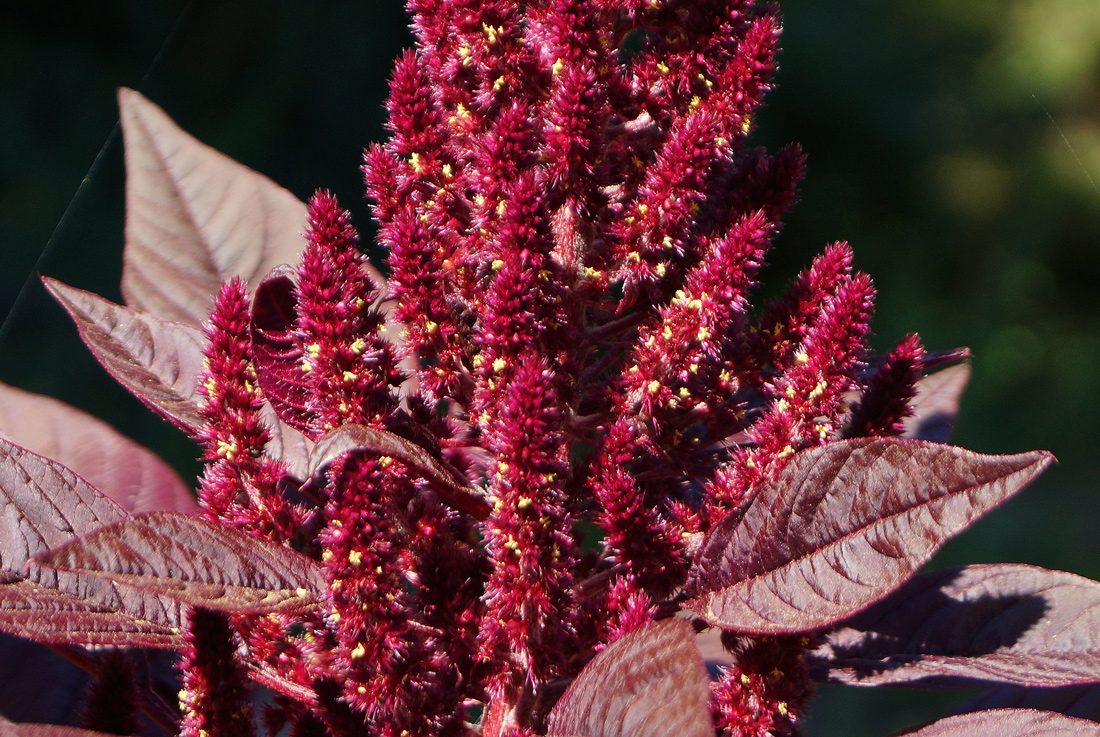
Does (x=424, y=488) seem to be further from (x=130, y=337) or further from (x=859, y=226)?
(x=859, y=226)

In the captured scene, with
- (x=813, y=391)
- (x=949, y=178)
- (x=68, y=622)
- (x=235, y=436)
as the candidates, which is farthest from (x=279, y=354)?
(x=949, y=178)

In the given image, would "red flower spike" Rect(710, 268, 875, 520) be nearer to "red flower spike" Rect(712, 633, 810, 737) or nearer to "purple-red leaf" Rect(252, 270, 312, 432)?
"red flower spike" Rect(712, 633, 810, 737)

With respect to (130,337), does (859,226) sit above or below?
above

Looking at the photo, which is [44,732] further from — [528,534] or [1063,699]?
[1063,699]

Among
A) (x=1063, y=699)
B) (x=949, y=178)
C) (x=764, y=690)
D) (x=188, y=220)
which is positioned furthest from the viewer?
(x=949, y=178)

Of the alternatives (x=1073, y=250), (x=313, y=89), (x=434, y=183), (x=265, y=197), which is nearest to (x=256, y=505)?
(x=434, y=183)

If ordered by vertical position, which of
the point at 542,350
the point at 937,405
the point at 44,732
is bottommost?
the point at 44,732

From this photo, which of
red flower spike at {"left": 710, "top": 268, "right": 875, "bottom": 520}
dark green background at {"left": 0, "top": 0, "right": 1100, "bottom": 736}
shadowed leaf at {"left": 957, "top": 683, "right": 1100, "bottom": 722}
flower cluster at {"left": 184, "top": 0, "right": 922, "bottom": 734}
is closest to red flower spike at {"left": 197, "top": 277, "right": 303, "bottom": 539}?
flower cluster at {"left": 184, "top": 0, "right": 922, "bottom": 734}
